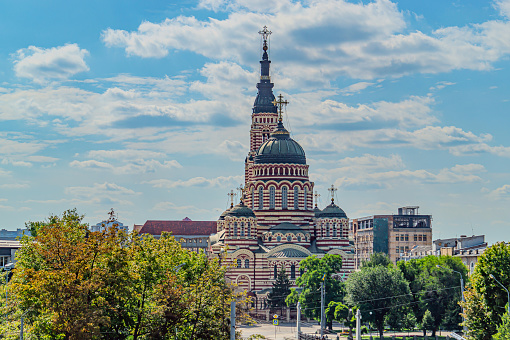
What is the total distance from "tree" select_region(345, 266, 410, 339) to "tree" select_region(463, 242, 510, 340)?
2661 cm

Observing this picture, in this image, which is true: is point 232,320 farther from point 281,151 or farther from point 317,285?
point 281,151

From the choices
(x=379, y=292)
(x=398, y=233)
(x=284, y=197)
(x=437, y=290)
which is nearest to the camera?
(x=379, y=292)

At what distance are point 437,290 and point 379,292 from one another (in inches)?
248

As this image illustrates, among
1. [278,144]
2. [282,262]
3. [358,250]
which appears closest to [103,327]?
[282,262]

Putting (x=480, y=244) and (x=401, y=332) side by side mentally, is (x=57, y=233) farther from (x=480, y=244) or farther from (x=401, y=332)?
(x=480, y=244)

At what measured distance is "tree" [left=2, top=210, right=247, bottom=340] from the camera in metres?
42.6

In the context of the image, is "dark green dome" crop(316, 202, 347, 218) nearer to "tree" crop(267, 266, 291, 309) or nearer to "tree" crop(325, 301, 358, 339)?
"tree" crop(267, 266, 291, 309)

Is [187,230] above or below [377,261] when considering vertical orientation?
above

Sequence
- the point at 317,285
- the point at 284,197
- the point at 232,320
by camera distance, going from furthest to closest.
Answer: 1. the point at 284,197
2. the point at 317,285
3. the point at 232,320

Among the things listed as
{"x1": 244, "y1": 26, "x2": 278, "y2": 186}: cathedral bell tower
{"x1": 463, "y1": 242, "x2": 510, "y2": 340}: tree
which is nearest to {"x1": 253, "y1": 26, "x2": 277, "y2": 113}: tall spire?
{"x1": 244, "y1": 26, "x2": 278, "y2": 186}: cathedral bell tower

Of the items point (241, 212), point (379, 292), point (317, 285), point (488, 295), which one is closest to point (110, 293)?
point (488, 295)

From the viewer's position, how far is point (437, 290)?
85562 mm

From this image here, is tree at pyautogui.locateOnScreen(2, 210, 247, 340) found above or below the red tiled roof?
below

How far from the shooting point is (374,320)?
8606 centimetres
